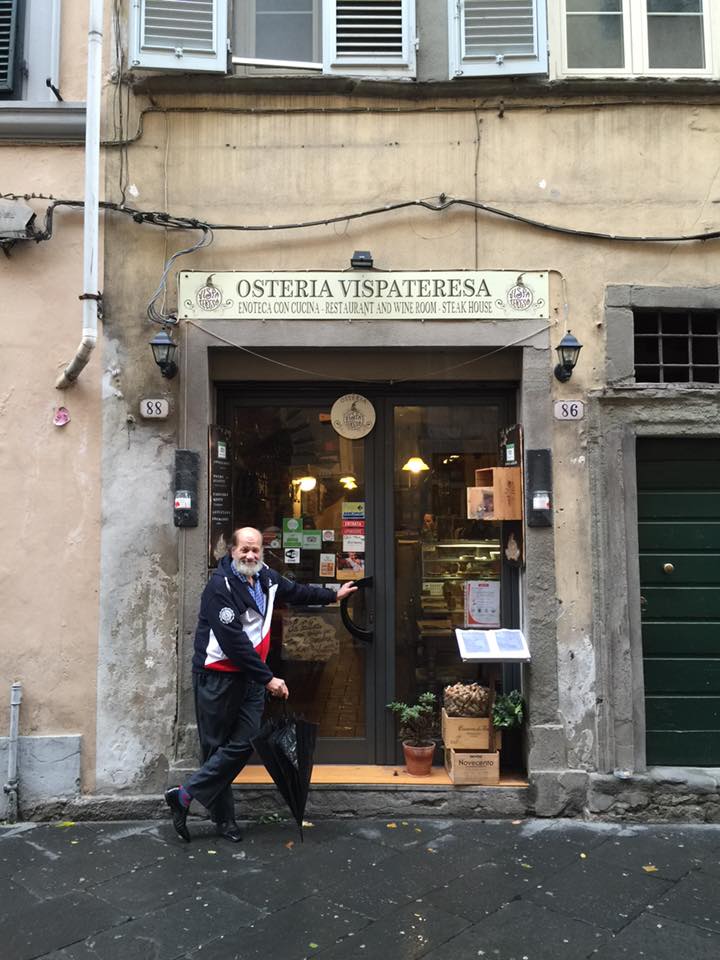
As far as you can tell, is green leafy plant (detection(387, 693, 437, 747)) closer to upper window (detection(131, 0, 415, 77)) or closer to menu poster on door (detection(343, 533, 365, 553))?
menu poster on door (detection(343, 533, 365, 553))

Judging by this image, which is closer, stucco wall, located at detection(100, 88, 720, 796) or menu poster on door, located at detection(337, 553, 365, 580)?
stucco wall, located at detection(100, 88, 720, 796)

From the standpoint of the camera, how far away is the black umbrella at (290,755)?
4723mm

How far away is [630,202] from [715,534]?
8.11 feet

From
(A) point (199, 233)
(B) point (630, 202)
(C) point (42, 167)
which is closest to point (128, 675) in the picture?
(A) point (199, 233)

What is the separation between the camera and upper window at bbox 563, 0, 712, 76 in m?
5.76

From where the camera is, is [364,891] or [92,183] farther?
[92,183]

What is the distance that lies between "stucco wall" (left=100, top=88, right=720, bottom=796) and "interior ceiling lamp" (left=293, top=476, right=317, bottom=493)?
92cm

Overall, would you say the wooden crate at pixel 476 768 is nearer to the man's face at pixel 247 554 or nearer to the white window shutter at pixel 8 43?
the man's face at pixel 247 554

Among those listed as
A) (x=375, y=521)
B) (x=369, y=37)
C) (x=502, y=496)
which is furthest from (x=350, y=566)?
(x=369, y=37)

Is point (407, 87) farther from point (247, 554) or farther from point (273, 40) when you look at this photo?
point (247, 554)

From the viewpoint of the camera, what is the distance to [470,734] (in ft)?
17.9

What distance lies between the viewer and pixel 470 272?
220 inches

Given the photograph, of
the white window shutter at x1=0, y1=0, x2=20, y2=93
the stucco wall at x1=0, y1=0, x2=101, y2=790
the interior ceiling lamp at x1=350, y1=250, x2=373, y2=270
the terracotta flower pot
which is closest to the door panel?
the terracotta flower pot

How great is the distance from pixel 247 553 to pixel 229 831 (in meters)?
1.77
